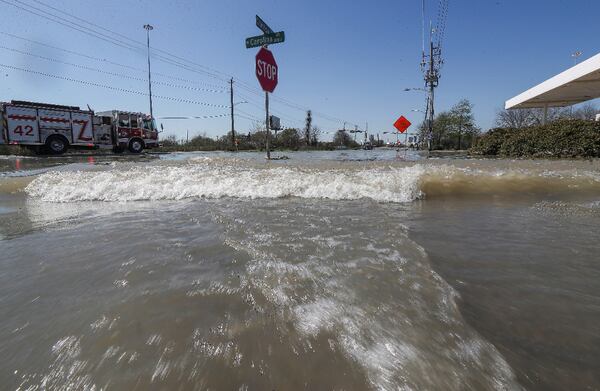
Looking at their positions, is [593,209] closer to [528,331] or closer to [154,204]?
[528,331]

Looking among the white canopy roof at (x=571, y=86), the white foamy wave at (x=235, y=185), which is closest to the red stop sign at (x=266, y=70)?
the white foamy wave at (x=235, y=185)

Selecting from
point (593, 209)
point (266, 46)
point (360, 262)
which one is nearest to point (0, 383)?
point (360, 262)

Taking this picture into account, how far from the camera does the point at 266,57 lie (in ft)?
33.4

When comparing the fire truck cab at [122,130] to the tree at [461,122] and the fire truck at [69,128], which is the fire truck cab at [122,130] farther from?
the tree at [461,122]

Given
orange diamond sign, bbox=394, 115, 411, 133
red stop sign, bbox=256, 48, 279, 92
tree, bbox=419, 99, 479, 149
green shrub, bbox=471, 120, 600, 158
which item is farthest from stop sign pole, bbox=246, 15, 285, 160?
tree, bbox=419, 99, 479, 149

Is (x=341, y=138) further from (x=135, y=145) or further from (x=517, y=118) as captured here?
(x=135, y=145)

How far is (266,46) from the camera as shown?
1012 cm

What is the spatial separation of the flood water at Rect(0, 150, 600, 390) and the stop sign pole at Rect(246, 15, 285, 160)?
7.34 m

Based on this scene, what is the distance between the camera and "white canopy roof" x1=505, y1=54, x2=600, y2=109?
12.3 meters

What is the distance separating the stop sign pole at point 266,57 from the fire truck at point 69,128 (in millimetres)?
13468

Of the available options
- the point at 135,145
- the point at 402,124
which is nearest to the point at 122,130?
the point at 135,145

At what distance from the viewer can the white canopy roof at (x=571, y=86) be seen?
1234 cm

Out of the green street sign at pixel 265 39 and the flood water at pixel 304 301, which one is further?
the green street sign at pixel 265 39

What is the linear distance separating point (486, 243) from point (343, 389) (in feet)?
6.97
